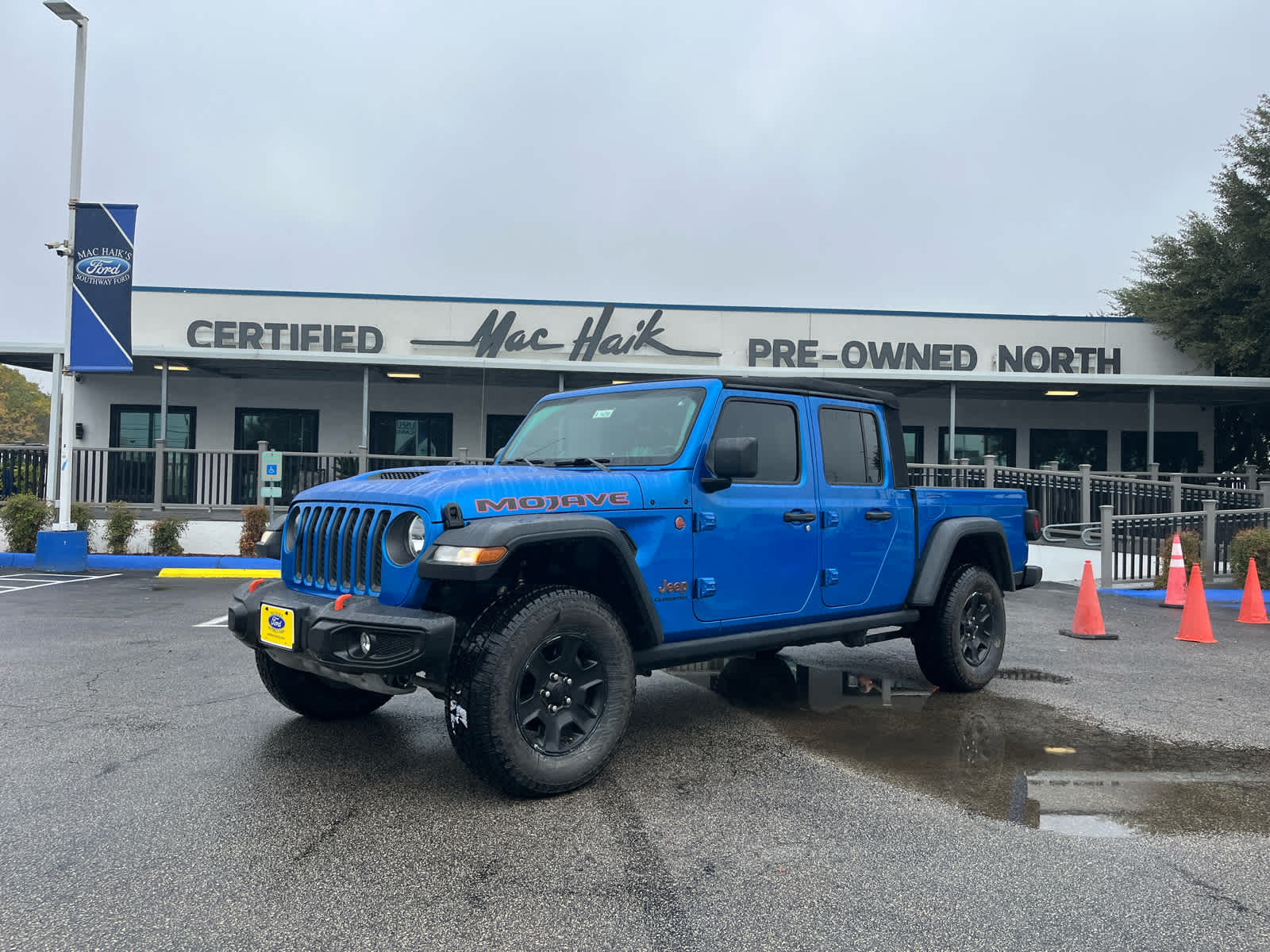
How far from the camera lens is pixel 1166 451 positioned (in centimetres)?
2111

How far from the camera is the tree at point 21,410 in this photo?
6419 centimetres

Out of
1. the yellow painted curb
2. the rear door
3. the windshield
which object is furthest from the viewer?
the yellow painted curb

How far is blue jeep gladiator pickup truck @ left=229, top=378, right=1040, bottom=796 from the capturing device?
3.66 meters

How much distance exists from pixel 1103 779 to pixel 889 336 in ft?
52.8

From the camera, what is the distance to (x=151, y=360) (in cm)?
1673

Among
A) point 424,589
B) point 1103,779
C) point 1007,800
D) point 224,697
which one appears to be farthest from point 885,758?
point 224,697

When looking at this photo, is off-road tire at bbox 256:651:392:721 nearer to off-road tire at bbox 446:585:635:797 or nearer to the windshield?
off-road tire at bbox 446:585:635:797

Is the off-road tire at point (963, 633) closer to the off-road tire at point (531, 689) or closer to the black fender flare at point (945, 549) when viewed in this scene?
the black fender flare at point (945, 549)

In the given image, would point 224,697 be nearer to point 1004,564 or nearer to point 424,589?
point 424,589

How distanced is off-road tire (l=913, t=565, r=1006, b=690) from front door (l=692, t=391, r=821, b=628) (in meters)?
1.32

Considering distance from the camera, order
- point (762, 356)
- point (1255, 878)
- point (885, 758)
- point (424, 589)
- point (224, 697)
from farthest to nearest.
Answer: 1. point (762, 356)
2. point (224, 697)
3. point (885, 758)
4. point (424, 589)
5. point (1255, 878)

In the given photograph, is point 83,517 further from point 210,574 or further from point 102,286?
point 102,286

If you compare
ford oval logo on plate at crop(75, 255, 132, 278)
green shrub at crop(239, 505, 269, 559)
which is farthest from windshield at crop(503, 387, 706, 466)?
ford oval logo on plate at crop(75, 255, 132, 278)

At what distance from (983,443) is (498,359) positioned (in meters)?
11.2
